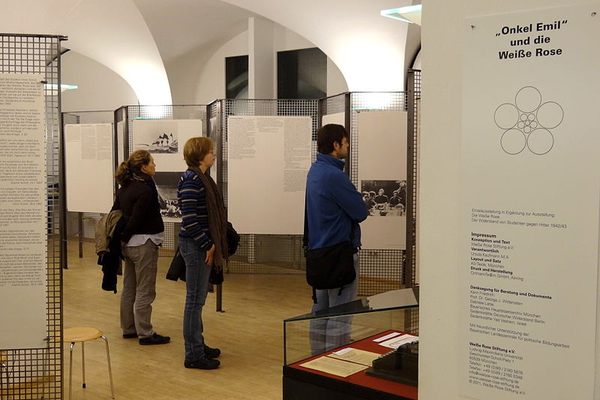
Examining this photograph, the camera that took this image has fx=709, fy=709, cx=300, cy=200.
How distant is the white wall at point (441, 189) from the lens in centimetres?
169

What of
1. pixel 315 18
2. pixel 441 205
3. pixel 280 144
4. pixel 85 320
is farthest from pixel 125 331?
pixel 441 205

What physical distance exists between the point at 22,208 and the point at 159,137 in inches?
199

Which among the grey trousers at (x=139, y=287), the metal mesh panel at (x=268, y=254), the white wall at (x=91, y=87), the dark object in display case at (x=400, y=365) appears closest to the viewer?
the dark object in display case at (x=400, y=365)

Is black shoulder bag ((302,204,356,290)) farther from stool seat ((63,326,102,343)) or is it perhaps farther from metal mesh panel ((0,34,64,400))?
metal mesh panel ((0,34,64,400))

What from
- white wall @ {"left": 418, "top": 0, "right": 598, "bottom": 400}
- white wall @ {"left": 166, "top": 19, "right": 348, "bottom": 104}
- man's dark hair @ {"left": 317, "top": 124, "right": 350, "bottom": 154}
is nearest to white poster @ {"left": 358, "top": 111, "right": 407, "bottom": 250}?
man's dark hair @ {"left": 317, "top": 124, "right": 350, "bottom": 154}

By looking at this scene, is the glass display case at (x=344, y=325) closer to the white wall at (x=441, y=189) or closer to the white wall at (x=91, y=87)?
the white wall at (x=441, y=189)

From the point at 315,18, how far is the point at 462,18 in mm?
6958

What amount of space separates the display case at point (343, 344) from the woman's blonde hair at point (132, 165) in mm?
3455

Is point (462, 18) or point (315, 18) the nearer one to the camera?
point (462, 18)

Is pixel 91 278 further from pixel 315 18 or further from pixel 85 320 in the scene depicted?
pixel 315 18

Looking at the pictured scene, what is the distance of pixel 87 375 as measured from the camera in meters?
5.27

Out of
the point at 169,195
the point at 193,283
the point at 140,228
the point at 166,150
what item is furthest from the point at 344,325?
the point at 166,150

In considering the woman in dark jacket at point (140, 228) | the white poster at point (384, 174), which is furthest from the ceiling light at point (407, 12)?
the white poster at point (384, 174)

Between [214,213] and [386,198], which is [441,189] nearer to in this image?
[214,213]
